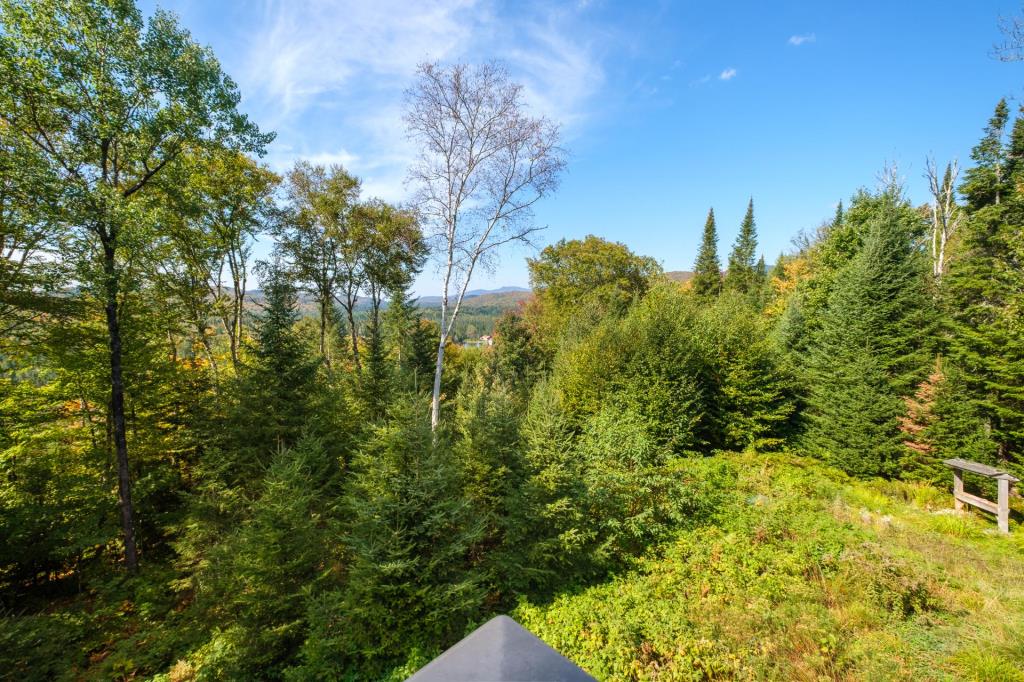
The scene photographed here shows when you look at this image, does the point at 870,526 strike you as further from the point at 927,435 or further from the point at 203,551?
the point at 203,551

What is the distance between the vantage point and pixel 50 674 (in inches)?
264

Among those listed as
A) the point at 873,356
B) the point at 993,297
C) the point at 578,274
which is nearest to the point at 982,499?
the point at 873,356

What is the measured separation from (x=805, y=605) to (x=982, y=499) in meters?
8.95

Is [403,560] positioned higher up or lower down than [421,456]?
lower down

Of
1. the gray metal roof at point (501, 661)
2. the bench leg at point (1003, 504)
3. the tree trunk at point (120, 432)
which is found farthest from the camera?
the bench leg at point (1003, 504)

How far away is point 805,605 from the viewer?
6.16m

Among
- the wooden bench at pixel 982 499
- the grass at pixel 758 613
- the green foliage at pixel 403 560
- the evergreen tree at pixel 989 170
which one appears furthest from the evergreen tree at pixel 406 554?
the evergreen tree at pixel 989 170

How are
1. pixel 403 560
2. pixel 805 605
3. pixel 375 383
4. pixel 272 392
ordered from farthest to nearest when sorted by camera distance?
pixel 375 383
pixel 272 392
pixel 403 560
pixel 805 605

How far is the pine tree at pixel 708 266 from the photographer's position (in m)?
44.5

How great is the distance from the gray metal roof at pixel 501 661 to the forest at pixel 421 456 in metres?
5.75

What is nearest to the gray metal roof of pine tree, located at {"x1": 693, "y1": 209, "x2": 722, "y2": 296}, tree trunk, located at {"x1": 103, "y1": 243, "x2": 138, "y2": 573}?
tree trunk, located at {"x1": 103, "y1": 243, "x2": 138, "y2": 573}

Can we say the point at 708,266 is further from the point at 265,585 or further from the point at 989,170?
the point at 265,585

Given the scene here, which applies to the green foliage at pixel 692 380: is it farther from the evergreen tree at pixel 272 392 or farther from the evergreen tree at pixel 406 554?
the evergreen tree at pixel 272 392

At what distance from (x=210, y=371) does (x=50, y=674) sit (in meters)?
8.88
